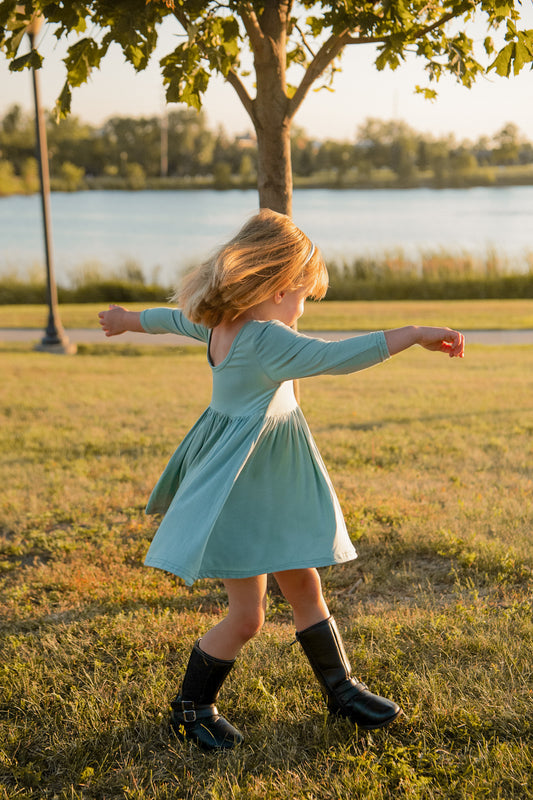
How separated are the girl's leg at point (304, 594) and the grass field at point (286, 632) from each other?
0.32m

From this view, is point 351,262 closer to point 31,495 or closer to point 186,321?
point 31,495

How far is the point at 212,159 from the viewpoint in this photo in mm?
65688

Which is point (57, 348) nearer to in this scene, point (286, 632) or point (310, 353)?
point (286, 632)

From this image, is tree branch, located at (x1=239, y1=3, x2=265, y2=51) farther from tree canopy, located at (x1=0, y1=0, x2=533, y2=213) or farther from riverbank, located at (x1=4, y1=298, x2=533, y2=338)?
riverbank, located at (x1=4, y1=298, x2=533, y2=338)

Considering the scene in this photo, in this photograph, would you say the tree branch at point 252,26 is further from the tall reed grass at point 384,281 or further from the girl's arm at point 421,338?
the tall reed grass at point 384,281

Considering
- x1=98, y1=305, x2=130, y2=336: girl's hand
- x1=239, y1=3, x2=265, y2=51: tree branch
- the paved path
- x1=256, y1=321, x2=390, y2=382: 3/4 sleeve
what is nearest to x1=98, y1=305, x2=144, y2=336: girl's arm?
x1=98, y1=305, x2=130, y2=336: girl's hand

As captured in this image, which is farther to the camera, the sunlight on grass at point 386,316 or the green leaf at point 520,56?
the sunlight on grass at point 386,316

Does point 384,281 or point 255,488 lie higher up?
point 255,488

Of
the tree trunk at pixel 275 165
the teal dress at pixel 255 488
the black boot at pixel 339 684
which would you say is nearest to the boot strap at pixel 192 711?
the black boot at pixel 339 684

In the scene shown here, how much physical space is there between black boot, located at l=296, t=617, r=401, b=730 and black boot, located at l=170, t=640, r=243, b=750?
0.87ft

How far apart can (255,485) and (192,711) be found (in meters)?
0.74

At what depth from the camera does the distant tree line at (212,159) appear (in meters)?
60.0

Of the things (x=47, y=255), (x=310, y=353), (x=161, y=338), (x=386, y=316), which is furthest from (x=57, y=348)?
(x=310, y=353)

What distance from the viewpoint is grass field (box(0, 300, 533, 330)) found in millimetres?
13445
